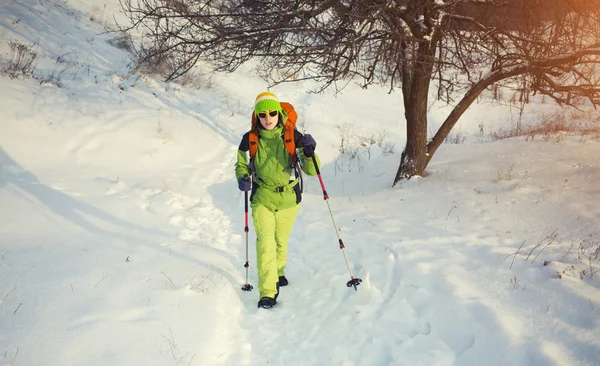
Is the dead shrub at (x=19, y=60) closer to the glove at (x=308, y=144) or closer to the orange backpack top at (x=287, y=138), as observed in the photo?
the orange backpack top at (x=287, y=138)

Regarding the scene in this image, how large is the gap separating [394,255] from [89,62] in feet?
35.4

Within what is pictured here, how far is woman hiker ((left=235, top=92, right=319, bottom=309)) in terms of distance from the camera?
3.96 m

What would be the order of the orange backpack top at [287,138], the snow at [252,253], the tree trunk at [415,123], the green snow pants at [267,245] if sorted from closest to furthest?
the snow at [252,253] → the orange backpack top at [287,138] → the green snow pants at [267,245] → the tree trunk at [415,123]

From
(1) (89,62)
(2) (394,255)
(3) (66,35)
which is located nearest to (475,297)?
(2) (394,255)

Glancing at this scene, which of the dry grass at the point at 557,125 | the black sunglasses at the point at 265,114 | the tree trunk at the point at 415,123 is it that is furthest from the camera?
the dry grass at the point at 557,125

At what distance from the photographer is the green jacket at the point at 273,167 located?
13.1 feet

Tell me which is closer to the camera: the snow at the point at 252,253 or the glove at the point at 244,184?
the snow at the point at 252,253

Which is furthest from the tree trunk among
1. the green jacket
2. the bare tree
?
the green jacket

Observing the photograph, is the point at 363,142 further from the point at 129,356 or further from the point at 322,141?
the point at 129,356

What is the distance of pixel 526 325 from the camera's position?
2992 millimetres

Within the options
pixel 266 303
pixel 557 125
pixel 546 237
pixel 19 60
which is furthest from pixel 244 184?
pixel 557 125

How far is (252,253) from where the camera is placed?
542cm

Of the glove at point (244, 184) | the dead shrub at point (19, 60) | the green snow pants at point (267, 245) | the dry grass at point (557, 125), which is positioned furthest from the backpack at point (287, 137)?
the dry grass at point (557, 125)

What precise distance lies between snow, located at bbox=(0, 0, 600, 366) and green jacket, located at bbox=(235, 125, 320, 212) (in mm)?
1211
